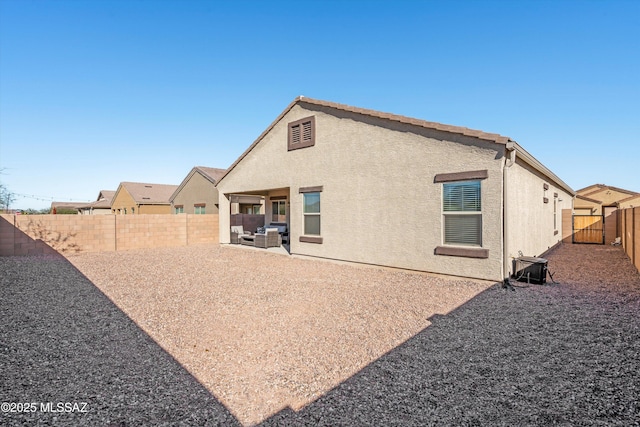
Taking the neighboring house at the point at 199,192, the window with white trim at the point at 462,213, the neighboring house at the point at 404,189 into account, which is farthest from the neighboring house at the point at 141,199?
the window with white trim at the point at 462,213

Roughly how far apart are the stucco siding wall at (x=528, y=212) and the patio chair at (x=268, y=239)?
432 inches

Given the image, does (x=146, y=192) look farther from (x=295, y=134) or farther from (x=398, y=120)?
(x=398, y=120)

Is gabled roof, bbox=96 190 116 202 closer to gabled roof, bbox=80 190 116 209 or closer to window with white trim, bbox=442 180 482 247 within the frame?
gabled roof, bbox=80 190 116 209

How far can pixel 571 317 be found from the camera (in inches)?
209

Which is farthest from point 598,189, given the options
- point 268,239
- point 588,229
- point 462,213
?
point 268,239

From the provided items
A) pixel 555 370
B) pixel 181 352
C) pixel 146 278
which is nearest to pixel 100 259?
pixel 146 278

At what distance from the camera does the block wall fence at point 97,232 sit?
1377 centimetres

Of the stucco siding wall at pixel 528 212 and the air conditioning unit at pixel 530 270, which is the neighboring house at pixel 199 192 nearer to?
the stucco siding wall at pixel 528 212

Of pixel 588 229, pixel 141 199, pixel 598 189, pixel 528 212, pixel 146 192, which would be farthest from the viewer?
pixel 146 192

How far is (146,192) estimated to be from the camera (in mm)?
35656

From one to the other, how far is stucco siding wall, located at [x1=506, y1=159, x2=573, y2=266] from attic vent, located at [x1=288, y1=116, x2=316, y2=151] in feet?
23.3

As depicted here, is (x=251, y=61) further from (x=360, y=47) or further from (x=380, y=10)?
(x=380, y=10)

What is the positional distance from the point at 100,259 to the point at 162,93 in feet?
31.3

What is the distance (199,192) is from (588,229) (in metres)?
28.9
